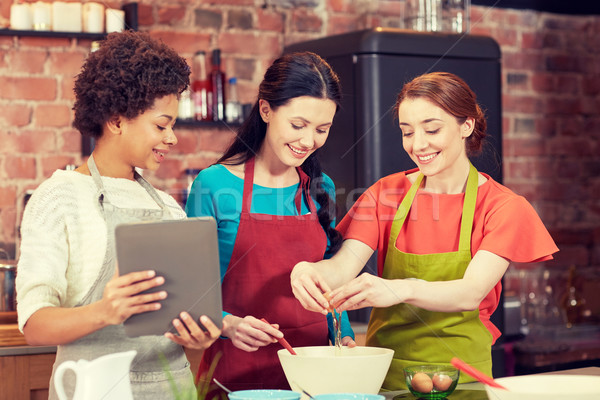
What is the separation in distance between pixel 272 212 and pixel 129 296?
25.0 inches

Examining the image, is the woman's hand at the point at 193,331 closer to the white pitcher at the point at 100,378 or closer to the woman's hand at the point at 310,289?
the white pitcher at the point at 100,378

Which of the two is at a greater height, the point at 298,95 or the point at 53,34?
the point at 53,34

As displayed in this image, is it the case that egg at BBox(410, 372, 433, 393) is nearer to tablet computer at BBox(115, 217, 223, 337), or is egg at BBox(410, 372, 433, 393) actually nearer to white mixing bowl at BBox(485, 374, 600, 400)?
white mixing bowl at BBox(485, 374, 600, 400)

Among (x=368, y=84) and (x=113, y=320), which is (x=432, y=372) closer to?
(x=113, y=320)

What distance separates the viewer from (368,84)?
8.96ft

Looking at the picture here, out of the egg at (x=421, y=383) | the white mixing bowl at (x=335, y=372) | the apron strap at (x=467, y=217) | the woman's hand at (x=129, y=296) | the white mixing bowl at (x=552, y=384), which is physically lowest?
the egg at (x=421, y=383)

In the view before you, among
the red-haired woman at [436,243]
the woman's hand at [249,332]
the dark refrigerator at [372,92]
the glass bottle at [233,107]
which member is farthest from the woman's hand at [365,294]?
the glass bottle at [233,107]

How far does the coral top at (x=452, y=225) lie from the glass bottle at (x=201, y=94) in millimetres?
1286

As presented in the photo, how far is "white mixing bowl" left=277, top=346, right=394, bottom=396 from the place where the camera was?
4.20 feet

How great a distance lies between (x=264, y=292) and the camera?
1.79 metres

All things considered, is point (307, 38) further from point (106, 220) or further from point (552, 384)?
point (552, 384)

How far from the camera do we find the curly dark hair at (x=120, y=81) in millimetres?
1438

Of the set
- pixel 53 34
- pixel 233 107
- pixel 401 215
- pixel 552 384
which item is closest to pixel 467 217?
pixel 401 215

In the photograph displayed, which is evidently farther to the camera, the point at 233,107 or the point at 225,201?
the point at 233,107
